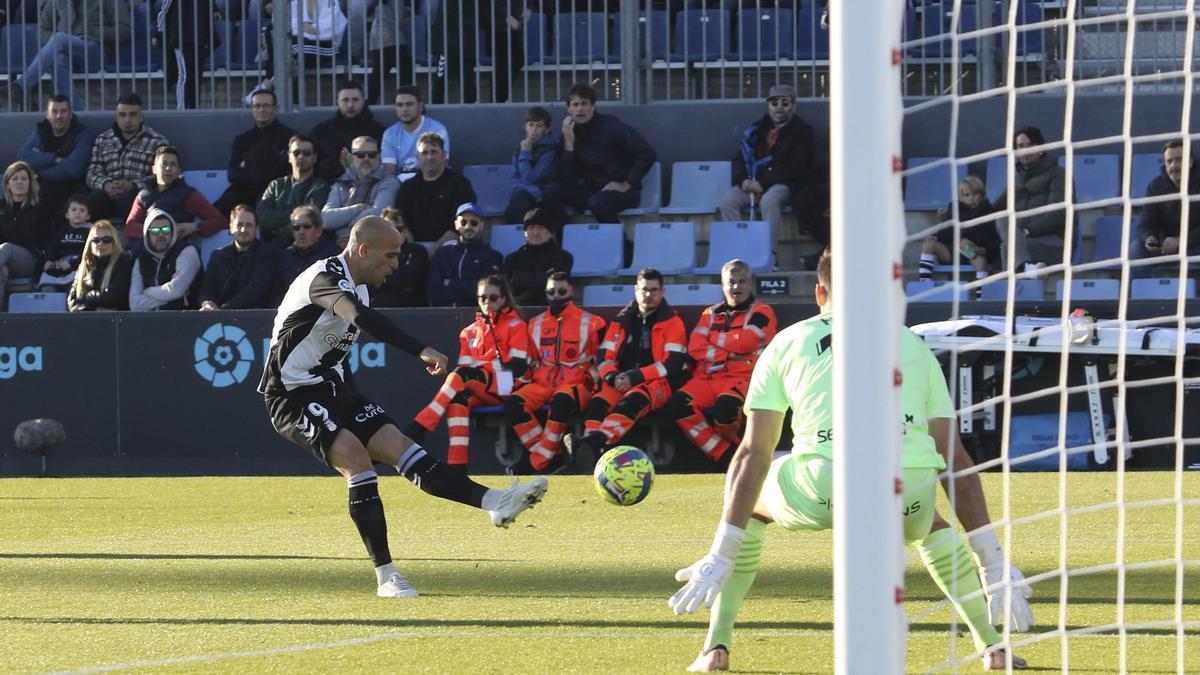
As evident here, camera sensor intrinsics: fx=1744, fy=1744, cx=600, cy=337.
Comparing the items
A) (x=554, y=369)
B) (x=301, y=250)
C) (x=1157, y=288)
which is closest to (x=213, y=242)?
(x=301, y=250)

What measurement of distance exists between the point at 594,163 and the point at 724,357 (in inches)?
112

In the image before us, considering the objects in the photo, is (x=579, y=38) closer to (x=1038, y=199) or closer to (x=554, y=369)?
(x=554, y=369)

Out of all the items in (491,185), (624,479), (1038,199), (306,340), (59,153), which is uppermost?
(59,153)

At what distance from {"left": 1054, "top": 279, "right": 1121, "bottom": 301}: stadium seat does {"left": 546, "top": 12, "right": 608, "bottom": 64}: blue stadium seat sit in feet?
18.0

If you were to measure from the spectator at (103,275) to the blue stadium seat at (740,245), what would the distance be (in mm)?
5122

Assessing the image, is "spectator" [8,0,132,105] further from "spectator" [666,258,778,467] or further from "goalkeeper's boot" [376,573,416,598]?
"goalkeeper's boot" [376,573,416,598]

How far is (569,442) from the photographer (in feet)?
46.1

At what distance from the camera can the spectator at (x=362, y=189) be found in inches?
624

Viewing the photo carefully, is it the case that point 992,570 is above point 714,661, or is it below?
above

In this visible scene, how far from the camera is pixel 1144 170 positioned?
50.2ft

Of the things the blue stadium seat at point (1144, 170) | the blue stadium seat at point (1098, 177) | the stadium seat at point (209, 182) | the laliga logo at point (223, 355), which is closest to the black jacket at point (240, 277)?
the laliga logo at point (223, 355)

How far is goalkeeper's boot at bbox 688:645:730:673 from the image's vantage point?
5.32 metres

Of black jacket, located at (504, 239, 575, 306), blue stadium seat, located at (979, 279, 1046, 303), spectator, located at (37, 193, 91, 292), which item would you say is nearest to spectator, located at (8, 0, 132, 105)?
spectator, located at (37, 193, 91, 292)

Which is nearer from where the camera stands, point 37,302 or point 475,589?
point 475,589
